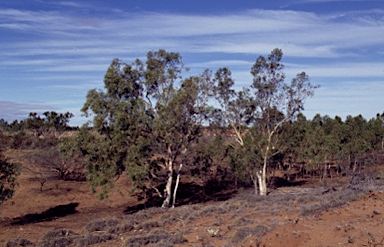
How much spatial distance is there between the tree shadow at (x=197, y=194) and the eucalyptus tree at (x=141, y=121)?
537cm

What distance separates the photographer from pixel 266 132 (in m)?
30.8

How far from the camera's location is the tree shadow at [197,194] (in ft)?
101

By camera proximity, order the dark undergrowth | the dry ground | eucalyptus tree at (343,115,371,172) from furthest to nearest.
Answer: eucalyptus tree at (343,115,371,172), the dark undergrowth, the dry ground

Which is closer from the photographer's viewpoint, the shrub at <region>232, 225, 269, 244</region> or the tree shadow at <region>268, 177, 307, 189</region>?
the shrub at <region>232, 225, 269, 244</region>

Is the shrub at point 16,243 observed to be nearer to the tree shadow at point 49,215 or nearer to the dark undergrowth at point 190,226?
the dark undergrowth at point 190,226

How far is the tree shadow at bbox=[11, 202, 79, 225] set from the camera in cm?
2516

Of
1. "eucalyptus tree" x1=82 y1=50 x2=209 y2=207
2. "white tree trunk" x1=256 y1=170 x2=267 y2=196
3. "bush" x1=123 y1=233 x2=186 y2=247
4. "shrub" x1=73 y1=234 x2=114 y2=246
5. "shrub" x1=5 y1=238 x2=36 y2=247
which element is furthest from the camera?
"white tree trunk" x1=256 y1=170 x2=267 y2=196

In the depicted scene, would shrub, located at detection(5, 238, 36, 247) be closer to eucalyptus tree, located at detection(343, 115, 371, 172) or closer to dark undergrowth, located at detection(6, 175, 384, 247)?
dark undergrowth, located at detection(6, 175, 384, 247)

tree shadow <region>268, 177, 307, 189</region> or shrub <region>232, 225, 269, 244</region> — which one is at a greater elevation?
shrub <region>232, 225, 269, 244</region>

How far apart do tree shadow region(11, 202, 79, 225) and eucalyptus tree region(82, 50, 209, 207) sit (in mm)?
5209

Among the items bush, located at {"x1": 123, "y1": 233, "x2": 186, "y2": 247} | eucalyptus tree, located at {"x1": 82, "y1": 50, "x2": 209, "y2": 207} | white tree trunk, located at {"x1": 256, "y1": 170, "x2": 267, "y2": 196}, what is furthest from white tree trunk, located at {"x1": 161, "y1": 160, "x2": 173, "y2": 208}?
bush, located at {"x1": 123, "y1": 233, "x2": 186, "y2": 247}

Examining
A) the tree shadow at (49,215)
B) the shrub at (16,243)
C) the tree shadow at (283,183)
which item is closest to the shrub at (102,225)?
the shrub at (16,243)

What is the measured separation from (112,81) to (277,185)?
23.5 metres

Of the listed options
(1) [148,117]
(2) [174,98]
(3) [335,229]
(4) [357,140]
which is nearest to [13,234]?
(1) [148,117]
